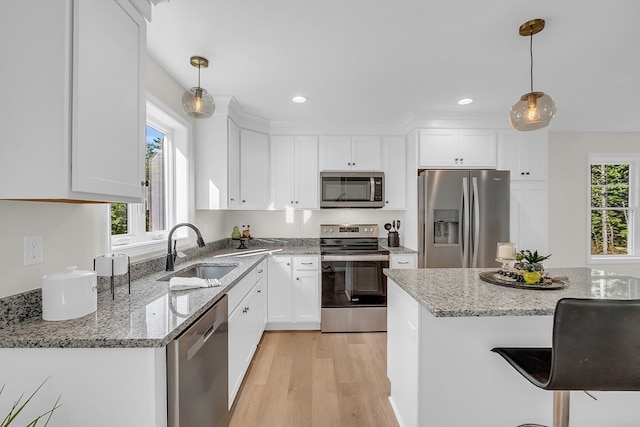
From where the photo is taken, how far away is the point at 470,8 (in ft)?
5.24

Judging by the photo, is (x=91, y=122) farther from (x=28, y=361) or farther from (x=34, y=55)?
(x=28, y=361)

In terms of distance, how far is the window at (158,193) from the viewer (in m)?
2.02

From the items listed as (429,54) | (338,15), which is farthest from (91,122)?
(429,54)

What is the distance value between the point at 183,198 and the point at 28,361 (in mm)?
1858

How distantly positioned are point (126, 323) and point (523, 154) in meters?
3.98

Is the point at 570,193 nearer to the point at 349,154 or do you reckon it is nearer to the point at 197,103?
the point at 349,154

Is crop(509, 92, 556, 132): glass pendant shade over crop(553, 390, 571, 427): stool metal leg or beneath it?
over

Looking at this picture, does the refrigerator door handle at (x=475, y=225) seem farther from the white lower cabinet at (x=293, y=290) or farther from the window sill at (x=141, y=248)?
the window sill at (x=141, y=248)

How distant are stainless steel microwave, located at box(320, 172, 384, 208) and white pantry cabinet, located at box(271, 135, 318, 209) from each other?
17cm

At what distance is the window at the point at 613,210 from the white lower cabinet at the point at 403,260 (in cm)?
277

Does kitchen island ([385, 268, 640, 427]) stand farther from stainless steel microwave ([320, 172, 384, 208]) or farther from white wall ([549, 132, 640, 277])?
white wall ([549, 132, 640, 277])

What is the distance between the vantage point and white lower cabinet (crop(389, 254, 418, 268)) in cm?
327

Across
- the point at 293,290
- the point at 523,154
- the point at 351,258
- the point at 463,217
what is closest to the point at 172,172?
the point at 293,290

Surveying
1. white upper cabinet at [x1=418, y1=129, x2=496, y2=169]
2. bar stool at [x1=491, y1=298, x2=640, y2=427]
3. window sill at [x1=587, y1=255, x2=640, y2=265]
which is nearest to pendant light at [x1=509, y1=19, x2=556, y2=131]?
bar stool at [x1=491, y1=298, x2=640, y2=427]
